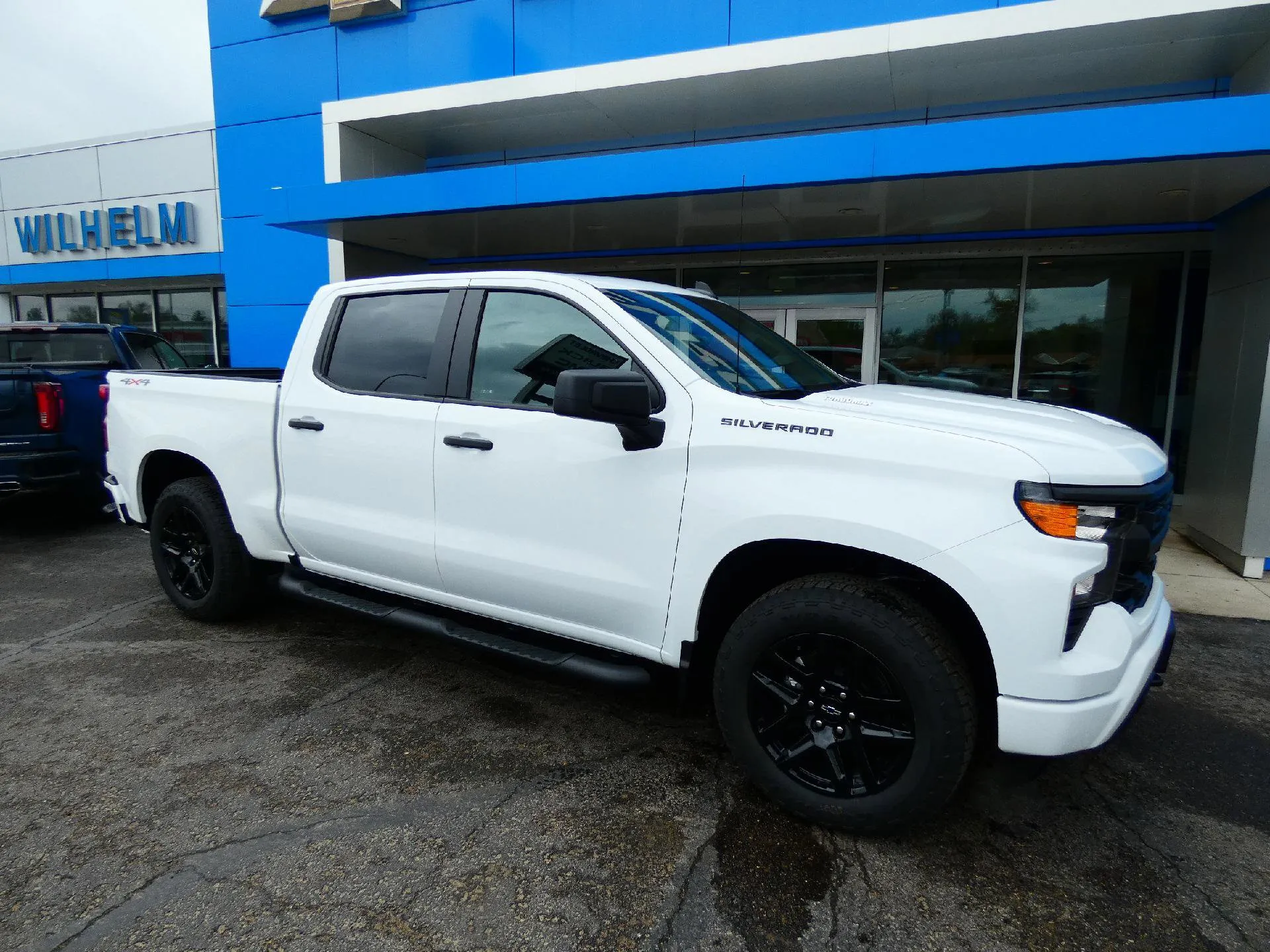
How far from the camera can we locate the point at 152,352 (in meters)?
8.84

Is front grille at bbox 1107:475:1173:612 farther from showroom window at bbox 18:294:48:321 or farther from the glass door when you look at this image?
showroom window at bbox 18:294:48:321

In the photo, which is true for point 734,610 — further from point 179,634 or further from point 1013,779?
point 179,634

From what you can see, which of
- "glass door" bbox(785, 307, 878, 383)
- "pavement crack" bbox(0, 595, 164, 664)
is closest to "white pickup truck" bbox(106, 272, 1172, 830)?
"pavement crack" bbox(0, 595, 164, 664)

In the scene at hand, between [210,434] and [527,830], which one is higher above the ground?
[210,434]

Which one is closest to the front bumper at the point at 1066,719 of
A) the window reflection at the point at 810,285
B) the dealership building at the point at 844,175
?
the dealership building at the point at 844,175

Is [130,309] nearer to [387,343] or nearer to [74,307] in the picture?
[74,307]

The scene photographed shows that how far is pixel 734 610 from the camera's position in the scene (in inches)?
118

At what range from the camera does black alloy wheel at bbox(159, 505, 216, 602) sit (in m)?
4.53

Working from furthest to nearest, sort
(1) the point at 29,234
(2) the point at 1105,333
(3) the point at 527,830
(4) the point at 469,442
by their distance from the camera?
(1) the point at 29,234
(2) the point at 1105,333
(4) the point at 469,442
(3) the point at 527,830

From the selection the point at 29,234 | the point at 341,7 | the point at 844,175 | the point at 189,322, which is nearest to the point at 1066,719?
the point at 844,175

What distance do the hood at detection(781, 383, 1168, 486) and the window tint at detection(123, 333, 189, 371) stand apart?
321 inches

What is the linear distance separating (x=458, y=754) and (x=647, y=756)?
800 mm

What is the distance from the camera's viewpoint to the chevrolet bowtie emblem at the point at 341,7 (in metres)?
9.87

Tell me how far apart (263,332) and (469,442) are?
358 inches
